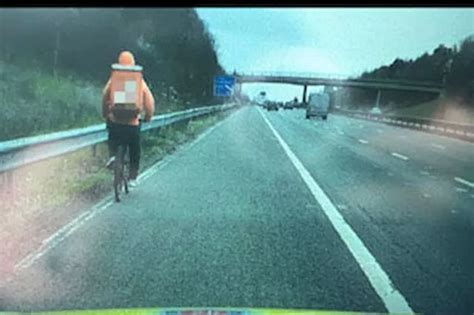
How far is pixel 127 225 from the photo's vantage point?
5.17 meters

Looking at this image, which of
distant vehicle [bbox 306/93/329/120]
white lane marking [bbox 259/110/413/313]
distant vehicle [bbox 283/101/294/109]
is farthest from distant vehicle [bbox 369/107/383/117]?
white lane marking [bbox 259/110/413/313]

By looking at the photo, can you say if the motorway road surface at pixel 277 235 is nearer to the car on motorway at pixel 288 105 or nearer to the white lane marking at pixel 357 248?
the white lane marking at pixel 357 248

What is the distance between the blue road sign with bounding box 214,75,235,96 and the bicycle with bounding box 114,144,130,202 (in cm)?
61

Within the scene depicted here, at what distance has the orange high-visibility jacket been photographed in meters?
3.16

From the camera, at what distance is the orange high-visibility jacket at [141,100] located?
3156 mm

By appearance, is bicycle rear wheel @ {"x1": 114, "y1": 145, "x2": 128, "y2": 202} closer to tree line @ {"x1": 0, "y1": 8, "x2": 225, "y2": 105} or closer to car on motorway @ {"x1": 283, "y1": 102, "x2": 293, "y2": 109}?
tree line @ {"x1": 0, "y1": 8, "x2": 225, "y2": 105}

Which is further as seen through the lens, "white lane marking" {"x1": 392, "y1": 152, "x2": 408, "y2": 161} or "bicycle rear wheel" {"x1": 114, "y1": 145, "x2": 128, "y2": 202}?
"white lane marking" {"x1": 392, "y1": 152, "x2": 408, "y2": 161}

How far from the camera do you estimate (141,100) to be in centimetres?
329

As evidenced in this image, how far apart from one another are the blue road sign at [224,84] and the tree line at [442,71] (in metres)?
0.58

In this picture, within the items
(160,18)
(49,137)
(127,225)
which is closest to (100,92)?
(160,18)

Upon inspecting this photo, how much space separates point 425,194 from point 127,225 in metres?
2.13

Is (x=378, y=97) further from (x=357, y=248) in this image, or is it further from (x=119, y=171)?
(x=119, y=171)

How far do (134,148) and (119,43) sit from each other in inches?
35.9

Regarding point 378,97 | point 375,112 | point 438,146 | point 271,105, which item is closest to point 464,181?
point 438,146
